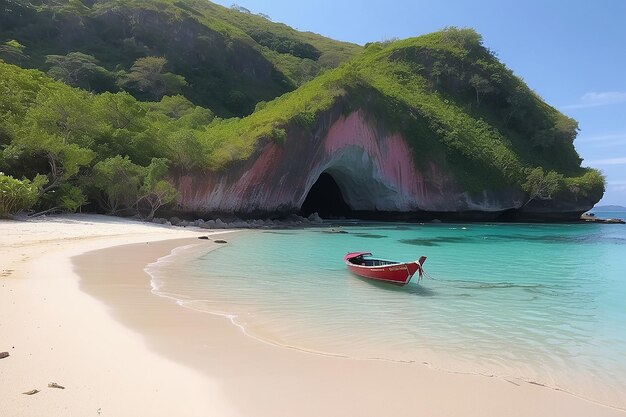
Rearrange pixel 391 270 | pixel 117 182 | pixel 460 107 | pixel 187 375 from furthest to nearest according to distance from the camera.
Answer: pixel 460 107, pixel 117 182, pixel 391 270, pixel 187 375

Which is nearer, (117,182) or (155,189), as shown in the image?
(117,182)

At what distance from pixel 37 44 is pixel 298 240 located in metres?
48.5

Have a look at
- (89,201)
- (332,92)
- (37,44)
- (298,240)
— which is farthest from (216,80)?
(298,240)

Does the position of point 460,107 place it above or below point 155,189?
above

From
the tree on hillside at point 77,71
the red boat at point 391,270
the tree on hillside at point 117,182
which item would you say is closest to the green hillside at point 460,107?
the tree on hillside at point 117,182

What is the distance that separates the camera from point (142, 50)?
5609 cm

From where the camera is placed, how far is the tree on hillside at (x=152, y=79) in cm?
4916

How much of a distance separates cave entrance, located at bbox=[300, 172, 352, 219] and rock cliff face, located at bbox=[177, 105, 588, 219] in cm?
144

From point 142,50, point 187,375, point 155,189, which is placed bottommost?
point 187,375

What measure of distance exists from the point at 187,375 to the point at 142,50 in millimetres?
60717

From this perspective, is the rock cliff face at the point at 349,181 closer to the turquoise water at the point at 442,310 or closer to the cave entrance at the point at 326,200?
the cave entrance at the point at 326,200

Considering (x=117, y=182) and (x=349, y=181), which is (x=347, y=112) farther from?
(x=117, y=182)

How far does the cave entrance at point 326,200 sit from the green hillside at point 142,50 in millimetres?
16019

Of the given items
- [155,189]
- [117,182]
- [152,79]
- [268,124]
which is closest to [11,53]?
[152,79]
